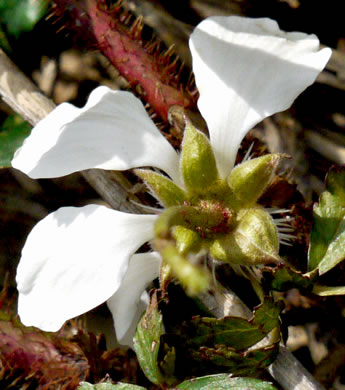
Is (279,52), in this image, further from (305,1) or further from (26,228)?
(26,228)

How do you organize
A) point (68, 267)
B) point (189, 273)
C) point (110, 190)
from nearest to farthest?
1. point (189, 273)
2. point (68, 267)
3. point (110, 190)

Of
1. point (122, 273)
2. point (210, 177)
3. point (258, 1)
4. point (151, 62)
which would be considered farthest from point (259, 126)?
point (122, 273)

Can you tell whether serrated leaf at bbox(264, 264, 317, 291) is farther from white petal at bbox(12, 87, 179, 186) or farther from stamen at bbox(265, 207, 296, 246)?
white petal at bbox(12, 87, 179, 186)

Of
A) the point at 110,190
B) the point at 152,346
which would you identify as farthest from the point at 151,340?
the point at 110,190

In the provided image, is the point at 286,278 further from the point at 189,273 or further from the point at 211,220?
the point at 189,273

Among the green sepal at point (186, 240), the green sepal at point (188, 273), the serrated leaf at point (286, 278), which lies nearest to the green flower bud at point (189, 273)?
the green sepal at point (188, 273)

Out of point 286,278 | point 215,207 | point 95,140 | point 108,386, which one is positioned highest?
point 95,140
